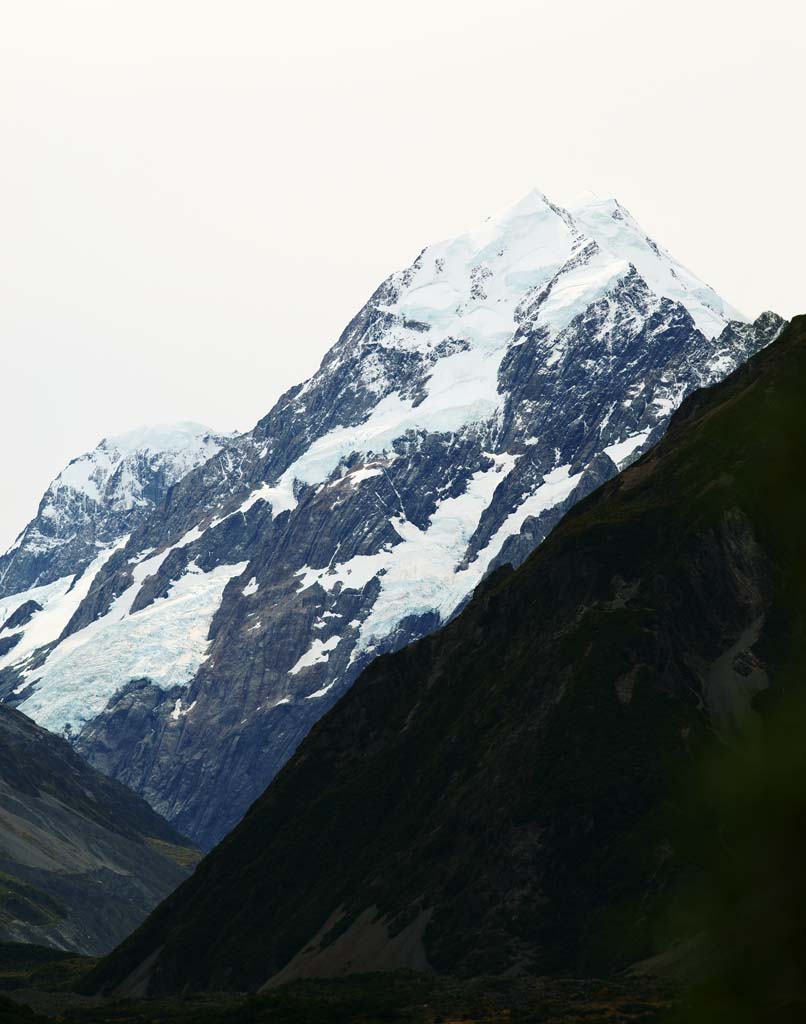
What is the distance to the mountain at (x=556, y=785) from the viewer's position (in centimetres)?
14738

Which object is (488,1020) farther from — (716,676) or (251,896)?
(251,896)

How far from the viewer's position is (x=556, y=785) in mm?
161250

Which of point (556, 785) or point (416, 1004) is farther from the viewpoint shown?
point (556, 785)

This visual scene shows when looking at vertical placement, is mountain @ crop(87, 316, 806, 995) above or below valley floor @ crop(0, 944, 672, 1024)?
above

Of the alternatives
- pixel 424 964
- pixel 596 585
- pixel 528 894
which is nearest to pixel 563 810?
pixel 528 894

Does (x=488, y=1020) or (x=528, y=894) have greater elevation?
(x=528, y=894)

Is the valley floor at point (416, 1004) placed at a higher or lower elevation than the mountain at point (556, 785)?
lower

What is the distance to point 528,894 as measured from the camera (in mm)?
151500

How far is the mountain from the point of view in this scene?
147 metres

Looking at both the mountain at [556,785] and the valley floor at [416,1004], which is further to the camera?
the mountain at [556,785]

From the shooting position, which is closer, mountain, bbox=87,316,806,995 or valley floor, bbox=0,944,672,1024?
valley floor, bbox=0,944,672,1024

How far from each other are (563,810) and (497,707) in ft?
92.4

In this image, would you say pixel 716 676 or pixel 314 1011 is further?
pixel 716 676

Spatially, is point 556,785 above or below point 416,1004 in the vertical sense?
above
